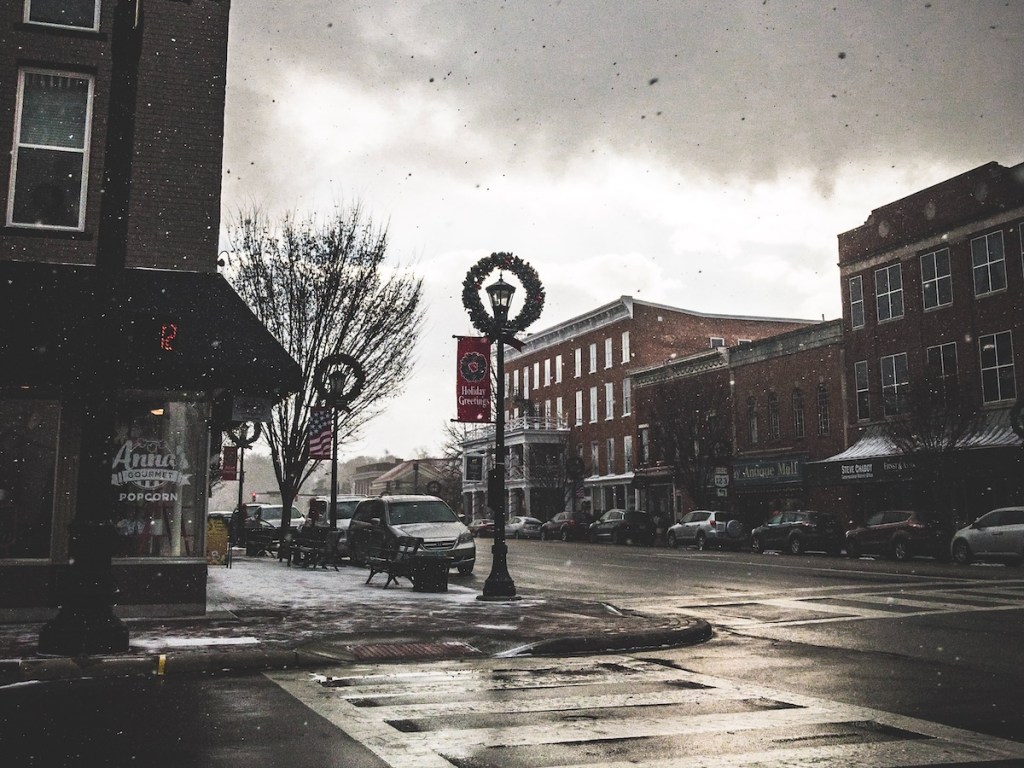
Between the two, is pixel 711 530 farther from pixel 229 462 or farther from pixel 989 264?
pixel 229 462

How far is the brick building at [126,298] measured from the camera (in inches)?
472

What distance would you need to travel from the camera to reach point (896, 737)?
19.8ft

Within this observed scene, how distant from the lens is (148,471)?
1277 centimetres

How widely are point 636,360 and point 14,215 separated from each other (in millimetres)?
47888

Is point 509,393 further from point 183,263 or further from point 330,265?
point 183,263

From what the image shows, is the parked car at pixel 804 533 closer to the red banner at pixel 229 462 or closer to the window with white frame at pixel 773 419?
the window with white frame at pixel 773 419

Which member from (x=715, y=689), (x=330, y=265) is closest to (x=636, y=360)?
(x=330, y=265)

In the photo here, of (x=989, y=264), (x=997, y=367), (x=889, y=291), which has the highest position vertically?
(x=889, y=291)

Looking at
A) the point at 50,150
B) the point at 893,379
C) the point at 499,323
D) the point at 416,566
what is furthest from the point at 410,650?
the point at 893,379

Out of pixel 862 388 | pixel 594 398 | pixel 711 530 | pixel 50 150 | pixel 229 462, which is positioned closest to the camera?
pixel 50 150

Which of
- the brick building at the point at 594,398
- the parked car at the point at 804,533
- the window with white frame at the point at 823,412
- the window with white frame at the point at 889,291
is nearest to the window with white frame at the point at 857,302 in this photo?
the window with white frame at the point at 889,291

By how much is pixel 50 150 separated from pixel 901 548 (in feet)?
80.7

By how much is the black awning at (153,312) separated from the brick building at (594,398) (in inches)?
1681

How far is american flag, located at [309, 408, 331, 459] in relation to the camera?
24.1 m
